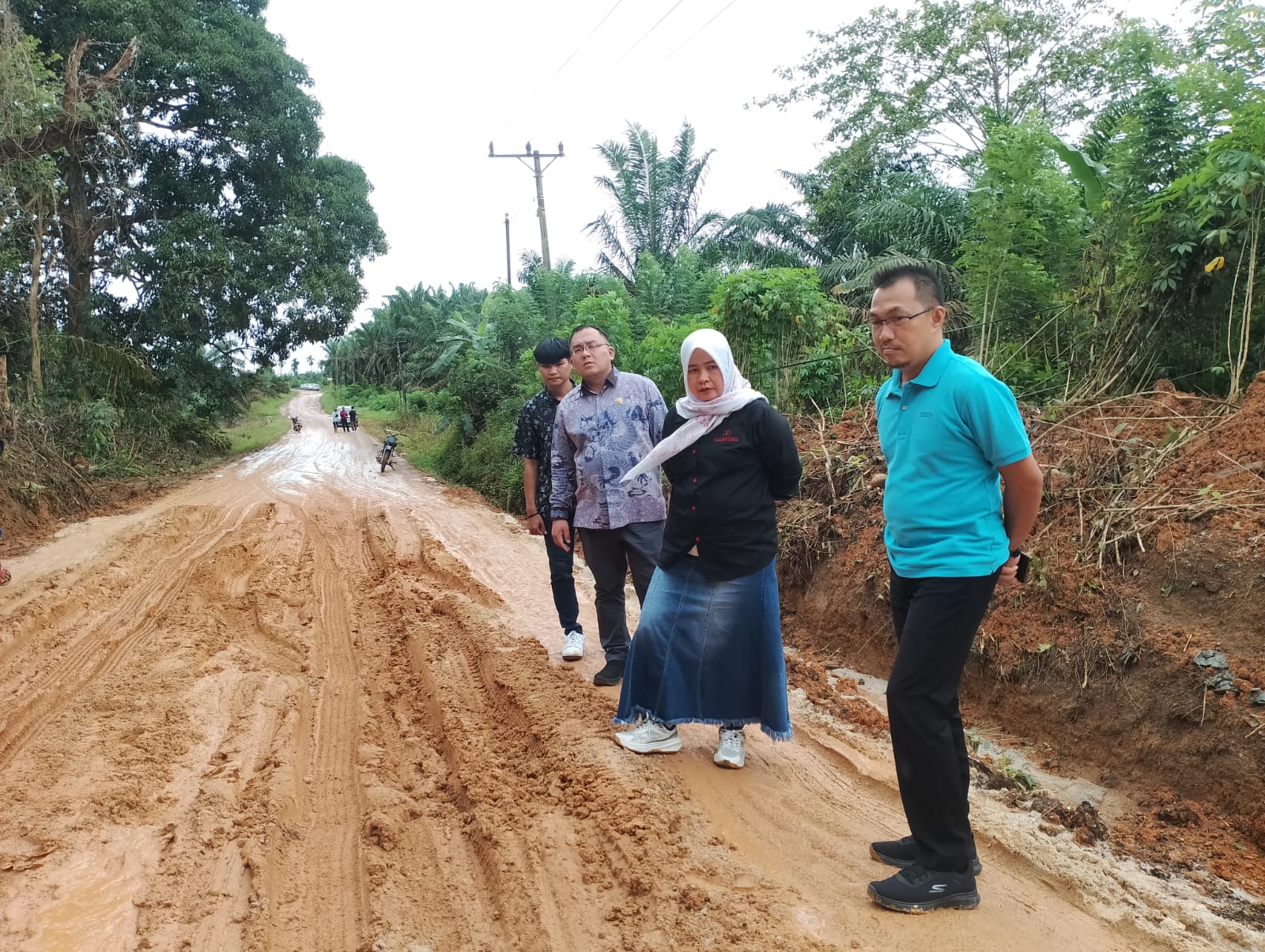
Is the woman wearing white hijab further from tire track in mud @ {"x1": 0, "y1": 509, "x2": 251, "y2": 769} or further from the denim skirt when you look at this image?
tire track in mud @ {"x1": 0, "y1": 509, "x2": 251, "y2": 769}

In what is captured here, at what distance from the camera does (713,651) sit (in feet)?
12.0

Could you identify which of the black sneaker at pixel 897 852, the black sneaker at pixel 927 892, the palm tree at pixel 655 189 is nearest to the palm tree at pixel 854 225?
the palm tree at pixel 655 189

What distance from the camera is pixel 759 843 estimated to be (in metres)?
3.18

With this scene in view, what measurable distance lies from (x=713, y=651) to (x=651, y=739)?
552mm

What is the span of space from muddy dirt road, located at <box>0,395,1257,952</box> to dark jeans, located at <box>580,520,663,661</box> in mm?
347

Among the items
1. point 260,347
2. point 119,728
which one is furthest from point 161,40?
point 119,728

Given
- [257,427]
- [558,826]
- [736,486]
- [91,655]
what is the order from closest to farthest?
[558,826] → [736,486] → [91,655] → [257,427]

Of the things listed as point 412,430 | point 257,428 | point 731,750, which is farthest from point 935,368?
point 257,428

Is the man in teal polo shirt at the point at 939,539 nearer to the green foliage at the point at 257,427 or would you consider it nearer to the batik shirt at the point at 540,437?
Result: the batik shirt at the point at 540,437

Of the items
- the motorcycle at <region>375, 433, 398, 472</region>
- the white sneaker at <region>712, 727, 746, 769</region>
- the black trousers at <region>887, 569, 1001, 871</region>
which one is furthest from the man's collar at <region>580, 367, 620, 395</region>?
the motorcycle at <region>375, 433, 398, 472</region>

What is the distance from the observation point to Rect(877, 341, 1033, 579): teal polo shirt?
8.38 ft

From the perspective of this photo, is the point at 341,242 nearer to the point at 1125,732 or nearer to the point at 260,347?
the point at 260,347

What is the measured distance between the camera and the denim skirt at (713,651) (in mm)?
3613

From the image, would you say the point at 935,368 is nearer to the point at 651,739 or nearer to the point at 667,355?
the point at 651,739
